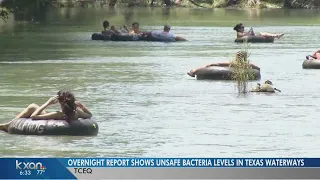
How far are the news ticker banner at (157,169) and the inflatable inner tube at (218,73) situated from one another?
17502 mm

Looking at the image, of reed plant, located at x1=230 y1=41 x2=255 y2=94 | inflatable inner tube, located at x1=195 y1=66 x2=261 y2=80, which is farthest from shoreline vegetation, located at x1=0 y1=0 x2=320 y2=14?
reed plant, located at x1=230 y1=41 x2=255 y2=94

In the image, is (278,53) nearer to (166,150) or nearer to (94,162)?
(166,150)

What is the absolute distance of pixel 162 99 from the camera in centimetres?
2877

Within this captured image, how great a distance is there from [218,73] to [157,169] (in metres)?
19.1

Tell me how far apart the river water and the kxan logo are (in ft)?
16.9

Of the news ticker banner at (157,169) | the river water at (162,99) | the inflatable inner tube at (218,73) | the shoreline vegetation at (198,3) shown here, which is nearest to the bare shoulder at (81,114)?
the river water at (162,99)

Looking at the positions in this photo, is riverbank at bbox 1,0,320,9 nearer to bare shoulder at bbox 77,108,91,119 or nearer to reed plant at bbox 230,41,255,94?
reed plant at bbox 230,41,255,94

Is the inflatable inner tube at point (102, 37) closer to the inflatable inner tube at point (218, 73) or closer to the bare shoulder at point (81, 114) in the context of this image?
the inflatable inner tube at point (218, 73)

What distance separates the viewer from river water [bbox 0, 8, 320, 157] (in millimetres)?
20891

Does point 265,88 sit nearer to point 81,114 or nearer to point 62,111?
point 81,114

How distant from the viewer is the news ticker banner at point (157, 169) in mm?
14062

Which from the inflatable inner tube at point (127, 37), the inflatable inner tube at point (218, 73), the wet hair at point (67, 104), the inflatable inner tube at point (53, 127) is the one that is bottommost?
the inflatable inner tube at point (127, 37)

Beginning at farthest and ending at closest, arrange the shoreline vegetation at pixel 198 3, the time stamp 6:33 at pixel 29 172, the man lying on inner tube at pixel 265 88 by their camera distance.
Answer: the shoreline vegetation at pixel 198 3 → the man lying on inner tube at pixel 265 88 → the time stamp 6:33 at pixel 29 172

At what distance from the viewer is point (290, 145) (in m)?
21.2
